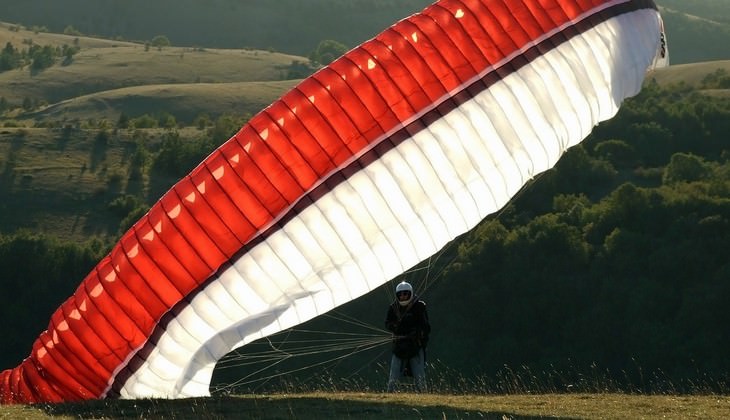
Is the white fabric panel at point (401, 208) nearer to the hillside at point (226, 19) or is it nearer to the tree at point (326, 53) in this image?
the tree at point (326, 53)

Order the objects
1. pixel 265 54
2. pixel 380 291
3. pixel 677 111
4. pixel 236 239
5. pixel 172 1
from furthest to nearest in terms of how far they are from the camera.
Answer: pixel 172 1 → pixel 265 54 → pixel 677 111 → pixel 380 291 → pixel 236 239

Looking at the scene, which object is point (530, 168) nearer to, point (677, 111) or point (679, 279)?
point (679, 279)

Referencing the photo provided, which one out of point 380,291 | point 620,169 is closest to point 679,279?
point 380,291

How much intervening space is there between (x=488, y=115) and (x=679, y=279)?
33.1m

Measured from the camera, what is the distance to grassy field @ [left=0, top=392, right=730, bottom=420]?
1149cm

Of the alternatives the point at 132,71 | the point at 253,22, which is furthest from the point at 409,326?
the point at 253,22

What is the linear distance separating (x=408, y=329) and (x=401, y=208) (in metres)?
1.65

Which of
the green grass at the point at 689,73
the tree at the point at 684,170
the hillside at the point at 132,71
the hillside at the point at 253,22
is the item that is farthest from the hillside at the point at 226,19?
the tree at the point at 684,170

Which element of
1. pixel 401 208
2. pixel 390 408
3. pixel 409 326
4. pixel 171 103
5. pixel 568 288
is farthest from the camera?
pixel 171 103

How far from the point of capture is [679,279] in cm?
4500

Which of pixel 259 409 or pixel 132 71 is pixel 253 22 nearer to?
pixel 132 71

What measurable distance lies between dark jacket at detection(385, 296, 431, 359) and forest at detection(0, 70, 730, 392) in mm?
25068

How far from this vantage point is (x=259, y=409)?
1191cm

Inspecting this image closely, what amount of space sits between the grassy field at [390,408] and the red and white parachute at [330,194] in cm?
66
